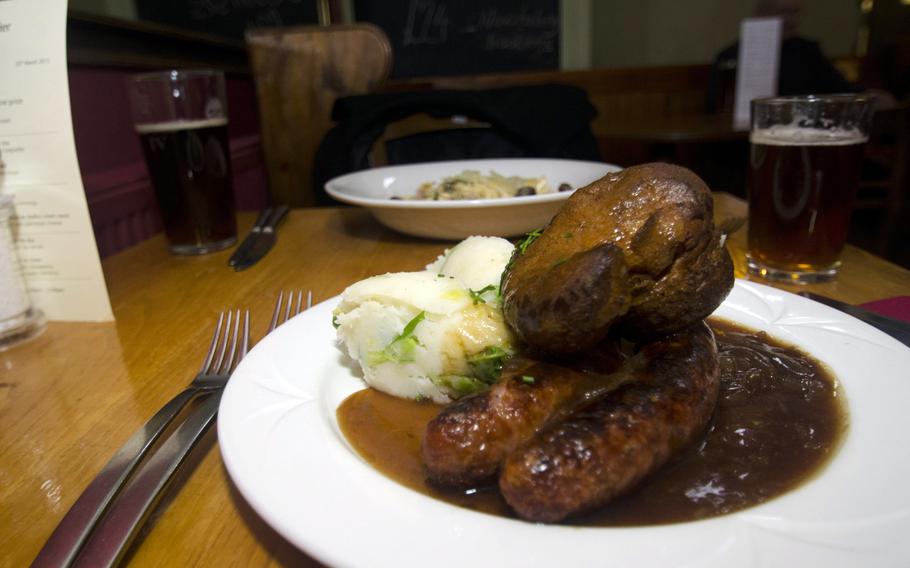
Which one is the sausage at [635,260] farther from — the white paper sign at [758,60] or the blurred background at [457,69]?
the white paper sign at [758,60]

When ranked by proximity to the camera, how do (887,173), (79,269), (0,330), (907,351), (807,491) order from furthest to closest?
(887,173) → (79,269) → (0,330) → (907,351) → (807,491)

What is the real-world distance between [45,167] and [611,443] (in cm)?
181

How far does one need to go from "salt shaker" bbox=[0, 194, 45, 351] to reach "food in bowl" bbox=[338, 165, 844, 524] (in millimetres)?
1215

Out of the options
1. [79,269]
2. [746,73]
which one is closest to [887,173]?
[746,73]

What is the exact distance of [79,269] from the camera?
6.14 ft

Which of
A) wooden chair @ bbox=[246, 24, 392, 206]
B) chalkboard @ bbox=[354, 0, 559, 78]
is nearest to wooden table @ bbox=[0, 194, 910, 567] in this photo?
wooden chair @ bbox=[246, 24, 392, 206]

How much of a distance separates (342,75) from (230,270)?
10.1 ft

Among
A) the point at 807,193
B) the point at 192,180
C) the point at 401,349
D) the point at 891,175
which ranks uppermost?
the point at 192,180

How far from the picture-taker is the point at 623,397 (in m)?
0.97

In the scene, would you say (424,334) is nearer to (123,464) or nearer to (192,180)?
(123,464)

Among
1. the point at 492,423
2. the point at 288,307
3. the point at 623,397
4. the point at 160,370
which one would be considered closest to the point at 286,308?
the point at 288,307

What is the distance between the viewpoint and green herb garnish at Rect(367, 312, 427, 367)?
1.30 m

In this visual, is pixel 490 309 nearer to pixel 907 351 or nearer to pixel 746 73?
pixel 907 351

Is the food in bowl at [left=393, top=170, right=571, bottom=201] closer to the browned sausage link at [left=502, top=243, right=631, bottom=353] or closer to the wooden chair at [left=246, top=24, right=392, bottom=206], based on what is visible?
the browned sausage link at [left=502, top=243, right=631, bottom=353]
